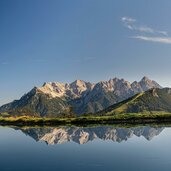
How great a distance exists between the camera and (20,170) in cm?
7525

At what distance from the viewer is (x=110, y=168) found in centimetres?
7219

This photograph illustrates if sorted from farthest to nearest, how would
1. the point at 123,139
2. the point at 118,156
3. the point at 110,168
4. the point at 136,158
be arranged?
the point at 123,139
the point at 118,156
the point at 136,158
the point at 110,168

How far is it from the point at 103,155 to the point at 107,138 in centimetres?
5501

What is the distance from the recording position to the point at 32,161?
89.6m

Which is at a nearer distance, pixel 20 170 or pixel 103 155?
pixel 20 170

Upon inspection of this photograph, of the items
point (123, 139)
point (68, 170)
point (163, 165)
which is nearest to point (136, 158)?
point (163, 165)

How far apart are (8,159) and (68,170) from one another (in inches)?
1229

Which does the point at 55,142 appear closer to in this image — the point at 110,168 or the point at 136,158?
the point at 136,158

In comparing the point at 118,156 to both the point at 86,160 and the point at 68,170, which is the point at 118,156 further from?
the point at 68,170

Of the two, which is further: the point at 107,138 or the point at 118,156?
the point at 107,138

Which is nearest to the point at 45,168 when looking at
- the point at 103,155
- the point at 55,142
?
the point at 103,155

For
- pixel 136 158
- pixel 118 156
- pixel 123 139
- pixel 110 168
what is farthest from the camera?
pixel 123 139

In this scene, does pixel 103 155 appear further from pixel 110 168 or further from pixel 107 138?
pixel 107 138

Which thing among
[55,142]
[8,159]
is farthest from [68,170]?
[55,142]
